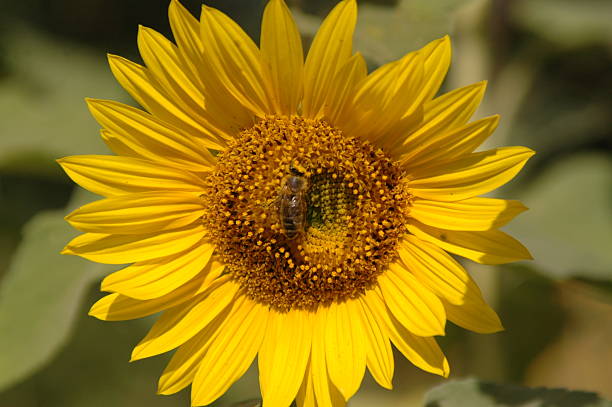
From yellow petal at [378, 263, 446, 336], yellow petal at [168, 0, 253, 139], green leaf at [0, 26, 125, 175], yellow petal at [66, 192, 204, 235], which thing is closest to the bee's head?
yellow petal at [168, 0, 253, 139]

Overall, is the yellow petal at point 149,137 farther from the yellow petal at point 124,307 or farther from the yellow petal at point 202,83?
the yellow petal at point 124,307

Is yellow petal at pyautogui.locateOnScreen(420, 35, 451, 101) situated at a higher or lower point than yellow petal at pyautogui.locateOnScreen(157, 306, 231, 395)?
higher

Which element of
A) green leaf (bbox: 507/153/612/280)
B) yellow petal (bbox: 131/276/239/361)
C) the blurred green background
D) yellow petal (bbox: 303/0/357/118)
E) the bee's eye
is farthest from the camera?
green leaf (bbox: 507/153/612/280)

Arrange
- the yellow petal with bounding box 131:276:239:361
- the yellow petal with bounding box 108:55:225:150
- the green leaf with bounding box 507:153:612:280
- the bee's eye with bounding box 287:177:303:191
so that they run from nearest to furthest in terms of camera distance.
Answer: the yellow petal with bounding box 108:55:225:150
the yellow petal with bounding box 131:276:239:361
the bee's eye with bounding box 287:177:303:191
the green leaf with bounding box 507:153:612:280

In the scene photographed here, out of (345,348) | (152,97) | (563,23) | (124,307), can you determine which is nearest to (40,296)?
(124,307)

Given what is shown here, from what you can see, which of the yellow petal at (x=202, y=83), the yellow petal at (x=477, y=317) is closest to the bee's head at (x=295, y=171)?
the yellow petal at (x=202, y=83)

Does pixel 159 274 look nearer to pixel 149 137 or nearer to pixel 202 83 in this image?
pixel 149 137

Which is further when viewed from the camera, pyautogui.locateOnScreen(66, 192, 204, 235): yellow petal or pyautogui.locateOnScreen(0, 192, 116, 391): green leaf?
pyautogui.locateOnScreen(0, 192, 116, 391): green leaf

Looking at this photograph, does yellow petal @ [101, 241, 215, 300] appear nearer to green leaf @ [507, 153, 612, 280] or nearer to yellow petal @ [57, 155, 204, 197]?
yellow petal @ [57, 155, 204, 197]
